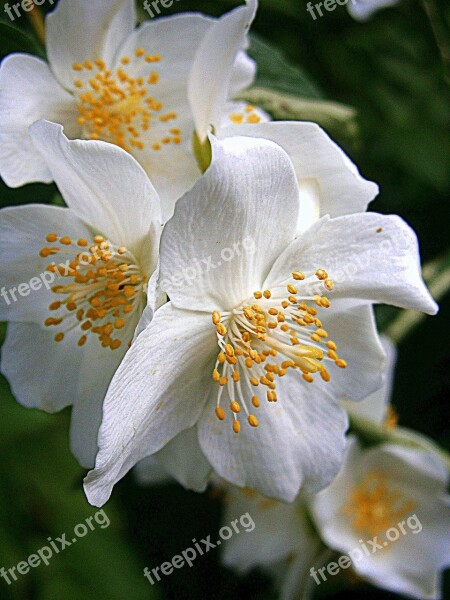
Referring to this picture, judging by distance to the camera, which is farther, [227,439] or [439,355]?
[439,355]

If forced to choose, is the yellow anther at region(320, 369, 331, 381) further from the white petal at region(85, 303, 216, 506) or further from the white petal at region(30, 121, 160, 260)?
the white petal at region(30, 121, 160, 260)

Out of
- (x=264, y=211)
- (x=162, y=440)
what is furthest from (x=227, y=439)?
(x=264, y=211)

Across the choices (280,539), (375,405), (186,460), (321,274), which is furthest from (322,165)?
(280,539)

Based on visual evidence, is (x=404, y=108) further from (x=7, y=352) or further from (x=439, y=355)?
(x=7, y=352)

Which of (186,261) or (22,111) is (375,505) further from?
(22,111)

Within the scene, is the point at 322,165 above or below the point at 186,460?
above

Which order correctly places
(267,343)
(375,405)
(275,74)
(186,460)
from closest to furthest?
(267,343) < (186,460) < (275,74) < (375,405)

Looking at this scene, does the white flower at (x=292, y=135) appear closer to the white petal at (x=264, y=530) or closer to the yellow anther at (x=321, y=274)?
the yellow anther at (x=321, y=274)
